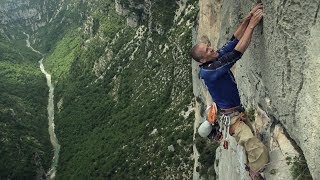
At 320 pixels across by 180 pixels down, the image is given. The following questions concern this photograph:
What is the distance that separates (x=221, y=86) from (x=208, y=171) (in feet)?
77.9

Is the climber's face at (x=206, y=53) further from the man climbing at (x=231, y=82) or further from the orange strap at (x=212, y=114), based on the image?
the orange strap at (x=212, y=114)

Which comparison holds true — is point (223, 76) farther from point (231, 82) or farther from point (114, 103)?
point (114, 103)

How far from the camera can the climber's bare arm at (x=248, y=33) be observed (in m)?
11.6

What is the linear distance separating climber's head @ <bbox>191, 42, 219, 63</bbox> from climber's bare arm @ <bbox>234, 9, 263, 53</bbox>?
62cm

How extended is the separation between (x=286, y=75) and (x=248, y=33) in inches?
55.2

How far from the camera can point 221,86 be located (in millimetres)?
12219

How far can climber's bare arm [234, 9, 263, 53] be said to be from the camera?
37.9 feet

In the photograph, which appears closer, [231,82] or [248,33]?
[248,33]

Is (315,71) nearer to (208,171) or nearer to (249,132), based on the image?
(249,132)

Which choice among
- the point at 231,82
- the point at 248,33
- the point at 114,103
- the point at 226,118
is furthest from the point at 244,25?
the point at 114,103

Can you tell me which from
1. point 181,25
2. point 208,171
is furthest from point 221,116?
point 181,25

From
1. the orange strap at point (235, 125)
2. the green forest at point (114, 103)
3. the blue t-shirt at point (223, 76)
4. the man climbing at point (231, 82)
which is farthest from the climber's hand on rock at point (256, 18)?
the green forest at point (114, 103)

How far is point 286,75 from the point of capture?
10992 millimetres

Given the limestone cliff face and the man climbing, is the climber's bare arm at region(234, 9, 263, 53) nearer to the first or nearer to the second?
the man climbing
